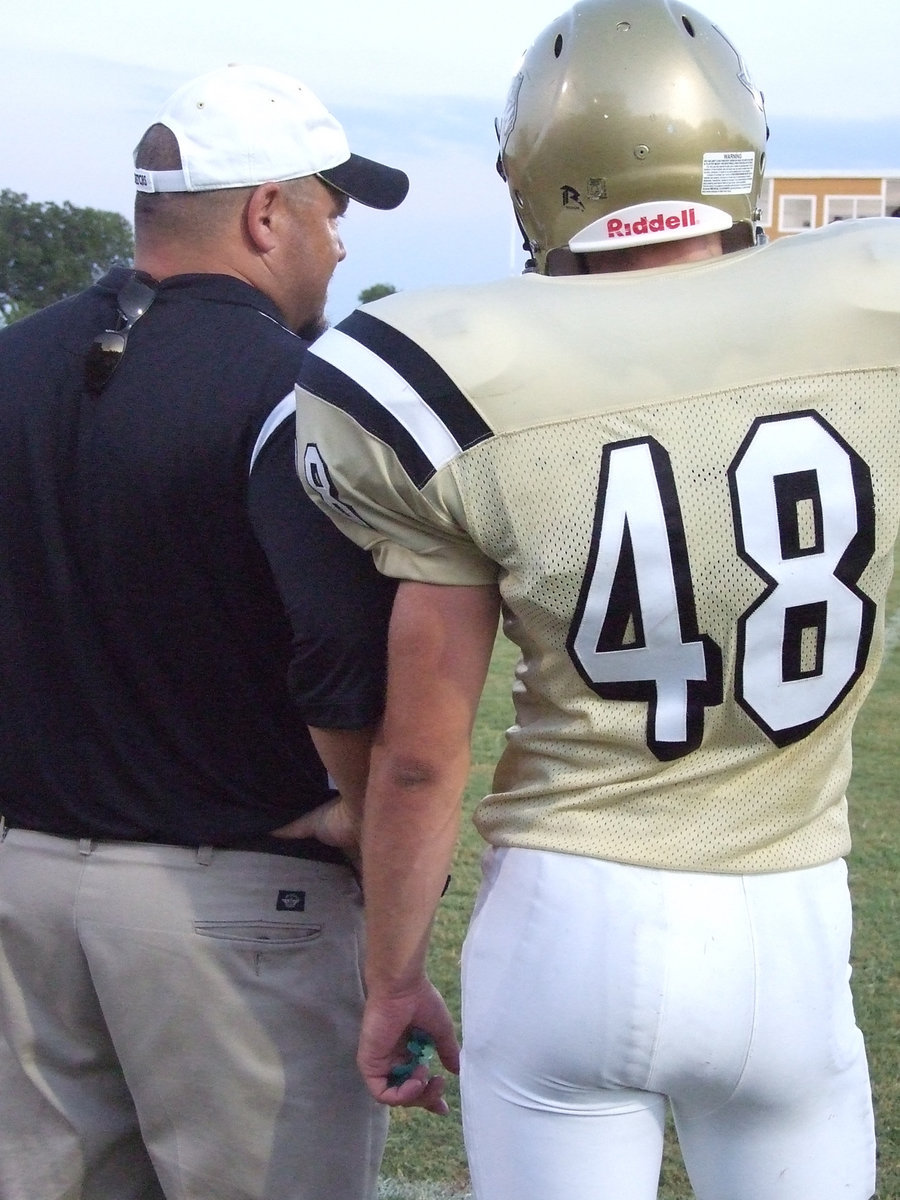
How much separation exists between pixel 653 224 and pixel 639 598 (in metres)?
0.41

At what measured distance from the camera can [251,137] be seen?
1.82 m

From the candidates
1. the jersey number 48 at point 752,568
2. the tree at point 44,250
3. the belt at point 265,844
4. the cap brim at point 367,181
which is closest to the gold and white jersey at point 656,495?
the jersey number 48 at point 752,568

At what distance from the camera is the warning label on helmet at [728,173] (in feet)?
4.71

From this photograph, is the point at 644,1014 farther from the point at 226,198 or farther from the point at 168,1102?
the point at 226,198

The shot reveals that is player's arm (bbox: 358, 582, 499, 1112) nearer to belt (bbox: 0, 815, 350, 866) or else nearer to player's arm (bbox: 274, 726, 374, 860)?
player's arm (bbox: 274, 726, 374, 860)

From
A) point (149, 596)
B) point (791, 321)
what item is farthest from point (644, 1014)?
Result: point (149, 596)

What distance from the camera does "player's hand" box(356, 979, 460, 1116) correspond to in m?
1.58

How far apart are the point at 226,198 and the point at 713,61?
695 mm

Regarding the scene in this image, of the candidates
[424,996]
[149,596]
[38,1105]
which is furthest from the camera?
[38,1105]

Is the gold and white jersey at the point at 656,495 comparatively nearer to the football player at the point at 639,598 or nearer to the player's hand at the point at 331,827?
the football player at the point at 639,598

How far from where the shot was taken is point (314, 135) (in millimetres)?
1885

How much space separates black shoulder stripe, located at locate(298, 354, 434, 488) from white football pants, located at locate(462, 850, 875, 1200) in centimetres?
43

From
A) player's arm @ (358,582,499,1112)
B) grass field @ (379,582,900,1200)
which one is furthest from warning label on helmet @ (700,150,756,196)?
grass field @ (379,582,900,1200)

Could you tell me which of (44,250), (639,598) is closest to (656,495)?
(639,598)
